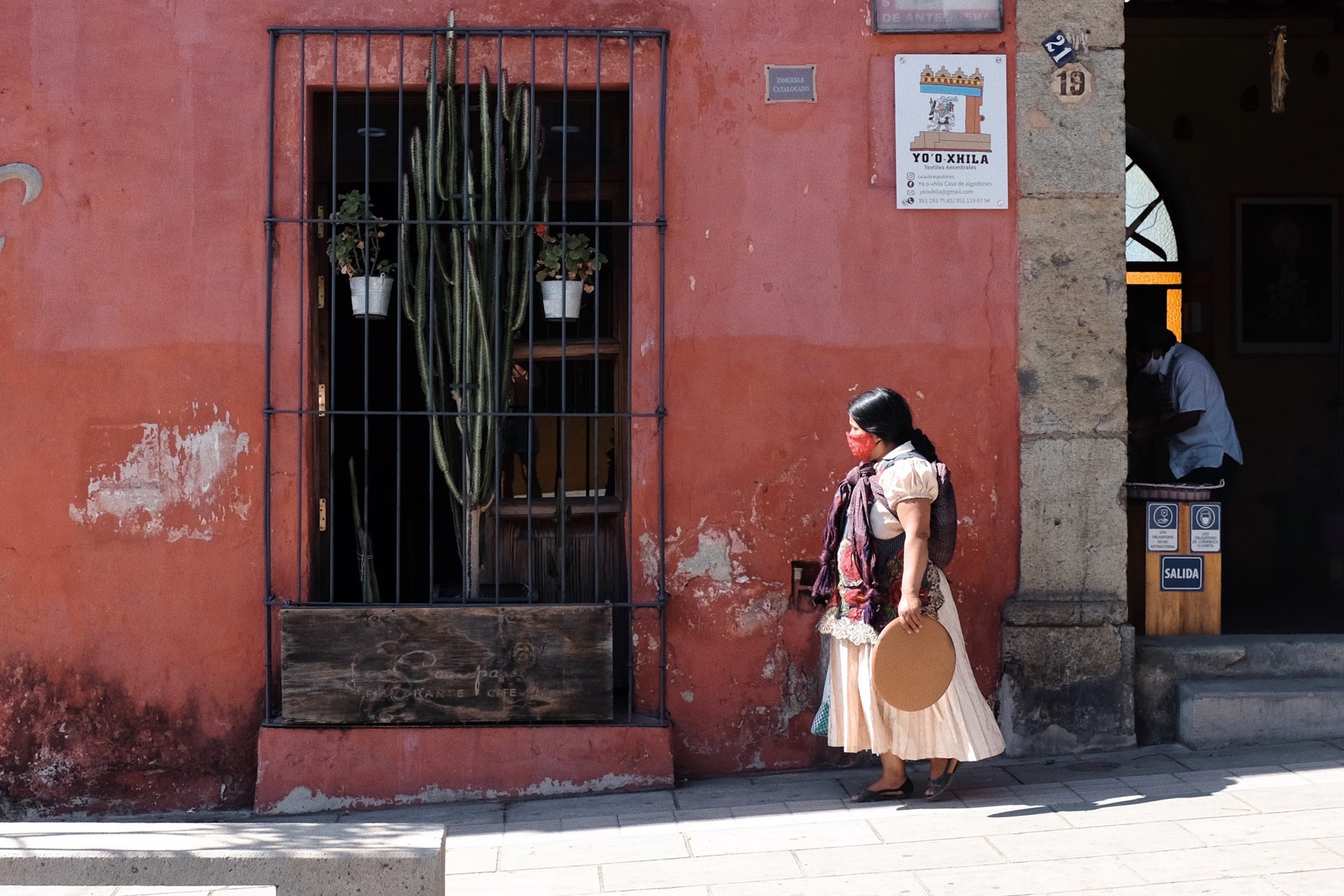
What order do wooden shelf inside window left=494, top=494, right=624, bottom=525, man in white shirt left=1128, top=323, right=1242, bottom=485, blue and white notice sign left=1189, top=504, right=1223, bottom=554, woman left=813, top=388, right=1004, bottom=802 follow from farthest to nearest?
1. man in white shirt left=1128, top=323, right=1242, bottom=485
2. blue and white notice sign left=1189, top=504, right=1223, bottom=554
3. wooden shelf inside window left=494, top=494, right=624, bottom=525
4. woman left=813, top=388, right=1004, bottom=802

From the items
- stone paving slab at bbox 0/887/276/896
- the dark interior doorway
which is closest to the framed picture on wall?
the dark interior doorway

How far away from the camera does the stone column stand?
537 cm

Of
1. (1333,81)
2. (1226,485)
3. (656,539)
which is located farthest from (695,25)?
(1333,81)

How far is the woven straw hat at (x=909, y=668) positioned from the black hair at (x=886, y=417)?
0.65m

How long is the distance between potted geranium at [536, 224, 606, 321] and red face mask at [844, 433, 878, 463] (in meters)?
1.34

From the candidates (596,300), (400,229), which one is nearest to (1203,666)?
(596,300)

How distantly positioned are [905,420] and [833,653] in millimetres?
906

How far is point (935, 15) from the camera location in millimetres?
5355

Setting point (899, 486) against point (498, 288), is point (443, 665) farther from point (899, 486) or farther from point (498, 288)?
point (899, 486)

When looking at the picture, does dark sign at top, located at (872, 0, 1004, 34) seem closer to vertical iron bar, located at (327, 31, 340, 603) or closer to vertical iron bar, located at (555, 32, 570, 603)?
vertical iron bar, located at (555, 32, 570, 603)

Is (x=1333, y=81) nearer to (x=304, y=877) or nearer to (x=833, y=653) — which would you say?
(x=833, y=653)

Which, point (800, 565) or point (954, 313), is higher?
point (954, 313)

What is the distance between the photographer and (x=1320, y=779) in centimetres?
478

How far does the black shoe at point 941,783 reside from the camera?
4848 millimetres
